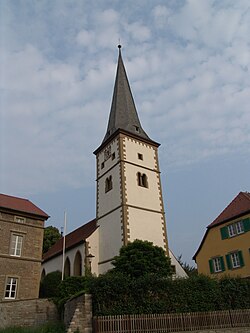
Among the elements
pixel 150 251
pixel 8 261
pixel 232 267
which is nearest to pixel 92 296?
pixel 150 251

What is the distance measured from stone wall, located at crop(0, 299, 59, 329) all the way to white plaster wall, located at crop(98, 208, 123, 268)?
7.42 meters

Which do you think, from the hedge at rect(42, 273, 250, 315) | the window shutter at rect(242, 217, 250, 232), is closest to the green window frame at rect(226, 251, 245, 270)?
the window shutter at rect(242, 217, 250, 232)

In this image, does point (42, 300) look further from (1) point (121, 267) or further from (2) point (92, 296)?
(2) point (92, 296)

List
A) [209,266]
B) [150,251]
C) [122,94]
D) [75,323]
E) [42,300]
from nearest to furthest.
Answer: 1. [75,323]
2. [42,300]
3. [150,251]
4. [209,266]
5. [122,94]

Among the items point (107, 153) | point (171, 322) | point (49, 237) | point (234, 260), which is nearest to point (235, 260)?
point (234, 260)

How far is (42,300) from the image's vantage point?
20.5 m

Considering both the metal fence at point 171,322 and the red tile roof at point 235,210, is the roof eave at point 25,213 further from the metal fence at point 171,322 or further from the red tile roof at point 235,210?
the red tile roof at point 235,210

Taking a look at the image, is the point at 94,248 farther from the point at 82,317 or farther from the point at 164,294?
the point at 82,317

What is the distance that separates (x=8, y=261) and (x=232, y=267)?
16.9 meters

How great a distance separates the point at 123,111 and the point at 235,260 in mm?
18486

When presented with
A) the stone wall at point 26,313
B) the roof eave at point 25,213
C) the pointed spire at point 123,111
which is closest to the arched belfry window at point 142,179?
the pointed spire at point 123,111

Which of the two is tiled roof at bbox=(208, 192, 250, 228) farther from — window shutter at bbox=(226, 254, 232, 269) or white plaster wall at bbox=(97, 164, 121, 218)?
white plaster wall at bbox=(97, 164, 121, 218)

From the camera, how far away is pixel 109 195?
2989 centimetres

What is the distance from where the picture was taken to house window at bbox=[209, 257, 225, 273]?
89.6ft
